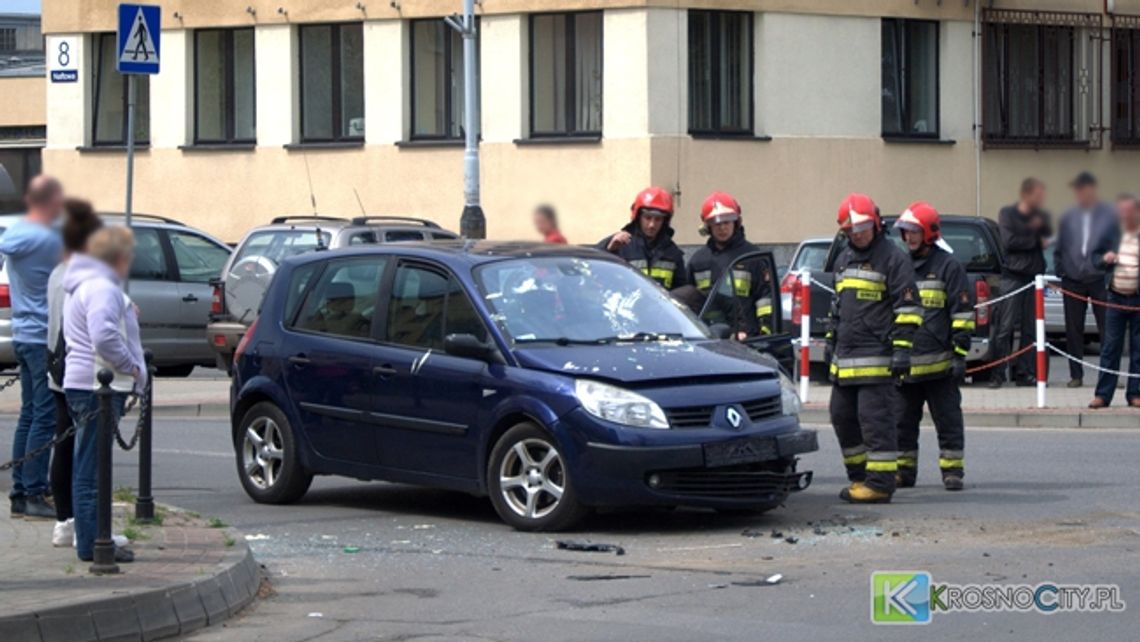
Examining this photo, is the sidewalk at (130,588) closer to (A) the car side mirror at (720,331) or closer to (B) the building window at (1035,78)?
(A) the car side mirror at (720,331)

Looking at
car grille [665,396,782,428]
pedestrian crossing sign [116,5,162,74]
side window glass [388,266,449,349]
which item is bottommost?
car grille [665,396,782,428]

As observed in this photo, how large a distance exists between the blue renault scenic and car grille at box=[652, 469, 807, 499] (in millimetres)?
11

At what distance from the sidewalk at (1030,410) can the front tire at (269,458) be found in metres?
6.29

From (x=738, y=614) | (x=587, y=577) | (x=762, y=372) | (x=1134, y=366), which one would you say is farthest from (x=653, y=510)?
(x=1134, y=366)

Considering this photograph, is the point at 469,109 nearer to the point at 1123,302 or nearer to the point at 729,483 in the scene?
the point at 1123,302

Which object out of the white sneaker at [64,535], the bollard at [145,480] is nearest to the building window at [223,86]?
the bollard at [145,480]

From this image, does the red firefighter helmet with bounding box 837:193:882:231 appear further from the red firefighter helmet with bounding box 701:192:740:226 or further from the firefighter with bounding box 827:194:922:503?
the red firefighter helmet with bounding box 701:192:740:226

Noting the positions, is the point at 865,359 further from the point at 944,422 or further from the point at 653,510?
the point at 653,510

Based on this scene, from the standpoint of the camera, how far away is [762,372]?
1184 centimetres

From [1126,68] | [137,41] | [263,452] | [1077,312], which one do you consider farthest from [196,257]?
[1126,68]

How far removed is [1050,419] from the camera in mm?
17516

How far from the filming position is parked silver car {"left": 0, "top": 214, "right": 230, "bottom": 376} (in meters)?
21.9

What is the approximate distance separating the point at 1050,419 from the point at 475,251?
277 inches

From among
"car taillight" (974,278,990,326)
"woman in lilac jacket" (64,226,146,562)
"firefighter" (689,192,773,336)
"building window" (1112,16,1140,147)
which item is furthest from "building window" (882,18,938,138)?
"woman in lilac jacket" (64,226,146,562)
